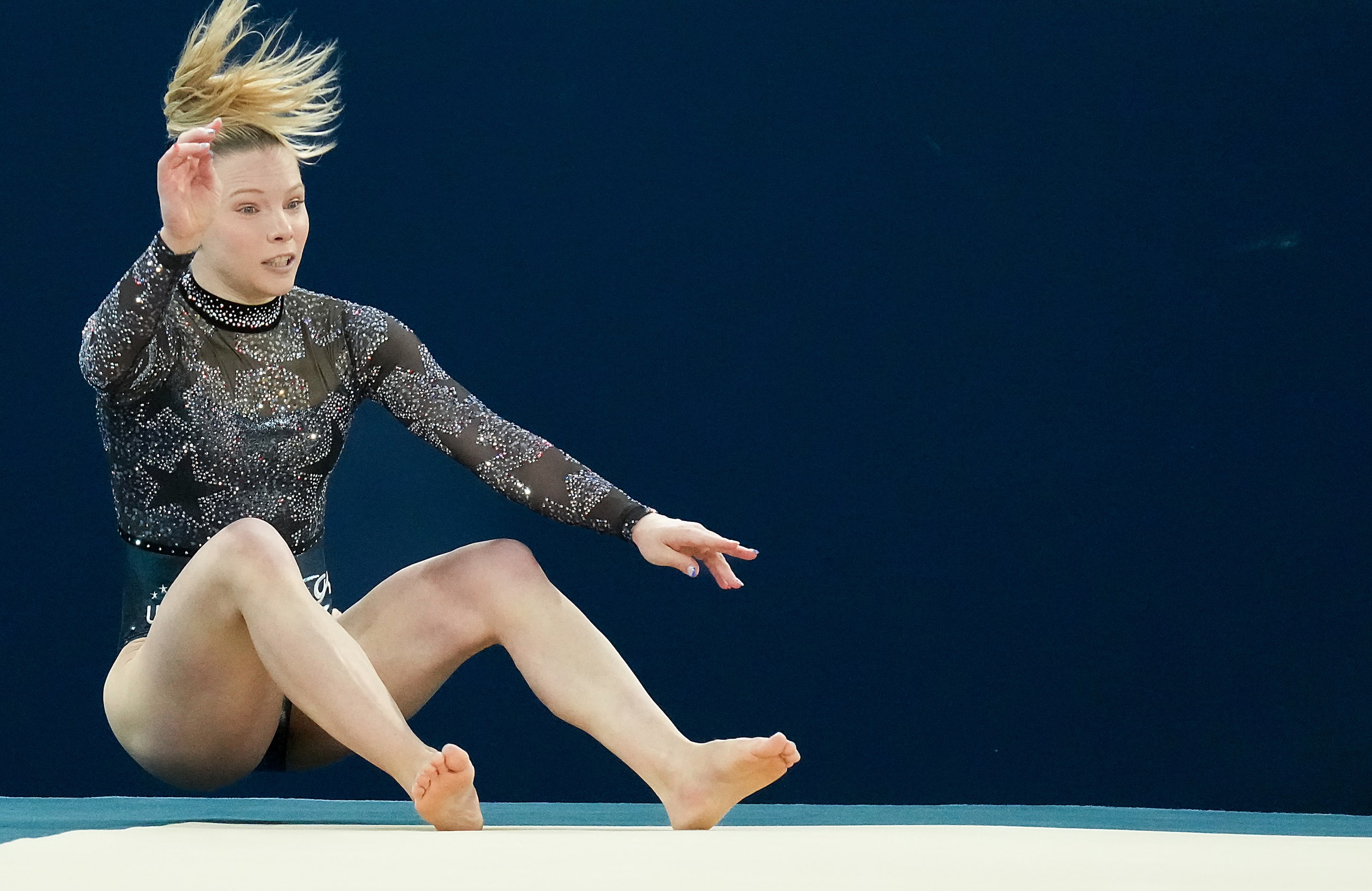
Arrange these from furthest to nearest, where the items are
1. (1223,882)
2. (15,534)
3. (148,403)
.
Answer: (15,534)
(148,403)
(1223,882)

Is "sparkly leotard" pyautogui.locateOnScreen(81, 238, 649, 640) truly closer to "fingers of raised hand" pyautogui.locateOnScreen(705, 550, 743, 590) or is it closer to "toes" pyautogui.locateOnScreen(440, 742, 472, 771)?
"fingers of raised hand" pyautogui.locateOnScreen(705, 550, 743, 590)

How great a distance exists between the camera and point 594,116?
7.63 ft

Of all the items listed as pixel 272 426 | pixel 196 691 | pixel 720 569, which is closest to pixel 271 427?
pixel 272 426

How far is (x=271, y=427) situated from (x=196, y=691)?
0.32m

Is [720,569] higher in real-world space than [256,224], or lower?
lower

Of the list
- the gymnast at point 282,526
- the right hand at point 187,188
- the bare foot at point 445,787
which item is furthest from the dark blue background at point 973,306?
the bare foot at point 445,787

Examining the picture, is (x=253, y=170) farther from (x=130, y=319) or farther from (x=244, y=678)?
(x=244, y=678)

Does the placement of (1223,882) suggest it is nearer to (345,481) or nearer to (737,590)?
(737,590)

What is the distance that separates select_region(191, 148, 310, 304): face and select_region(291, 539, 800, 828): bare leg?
1.17 ft

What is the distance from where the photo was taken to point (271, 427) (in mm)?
1579

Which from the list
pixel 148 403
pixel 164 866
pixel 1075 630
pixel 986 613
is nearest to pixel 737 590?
pixel 986 613

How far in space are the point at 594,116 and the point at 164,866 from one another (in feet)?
5.25

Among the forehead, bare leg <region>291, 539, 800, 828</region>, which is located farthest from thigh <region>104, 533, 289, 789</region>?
the forehead

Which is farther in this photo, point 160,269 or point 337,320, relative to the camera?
point 337,320
